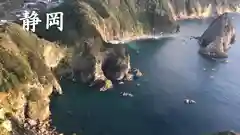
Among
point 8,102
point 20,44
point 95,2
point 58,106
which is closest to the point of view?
point 8,102

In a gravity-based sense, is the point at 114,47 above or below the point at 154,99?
above

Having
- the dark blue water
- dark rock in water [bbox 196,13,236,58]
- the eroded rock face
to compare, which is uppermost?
dark rock in water [bbox 196,13,236,58]

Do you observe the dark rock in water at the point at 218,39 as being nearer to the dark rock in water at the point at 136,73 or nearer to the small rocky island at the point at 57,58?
the small rocky island at the point at 57,58

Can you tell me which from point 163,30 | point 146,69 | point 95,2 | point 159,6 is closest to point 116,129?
point 146,69

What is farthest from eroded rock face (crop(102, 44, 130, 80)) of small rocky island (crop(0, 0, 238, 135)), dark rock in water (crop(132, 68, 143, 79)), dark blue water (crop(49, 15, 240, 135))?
dark blue water (crop(49, 15, 240, 135))

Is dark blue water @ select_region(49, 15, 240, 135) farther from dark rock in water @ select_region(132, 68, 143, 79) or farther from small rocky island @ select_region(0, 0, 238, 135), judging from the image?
small rocky island @ select_region(0, 0, 238, 135)

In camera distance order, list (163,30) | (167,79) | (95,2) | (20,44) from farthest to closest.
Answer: (163,30) → (95,2) → (167,79) → (20,44)

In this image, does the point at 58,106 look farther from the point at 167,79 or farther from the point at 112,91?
the point at 167,79

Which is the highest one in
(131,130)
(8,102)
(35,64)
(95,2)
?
(95,2)
